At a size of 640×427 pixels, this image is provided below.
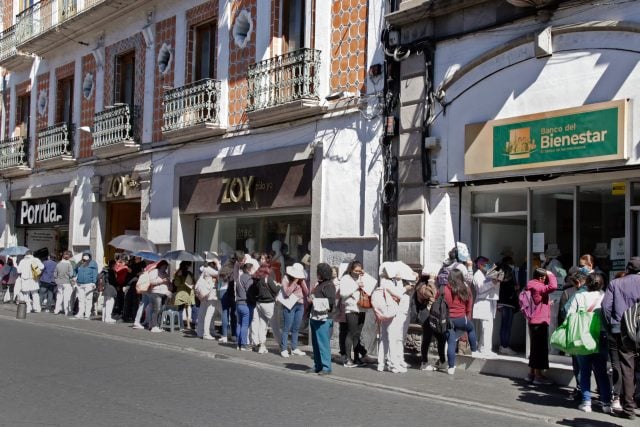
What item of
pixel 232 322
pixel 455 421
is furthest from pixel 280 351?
pixel 455 421

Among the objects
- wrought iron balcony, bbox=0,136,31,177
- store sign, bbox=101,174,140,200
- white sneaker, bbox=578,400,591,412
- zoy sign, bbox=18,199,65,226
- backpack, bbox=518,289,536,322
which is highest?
wrought iron balcony, bbox=0,136,31,177

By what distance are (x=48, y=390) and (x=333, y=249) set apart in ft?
23.7

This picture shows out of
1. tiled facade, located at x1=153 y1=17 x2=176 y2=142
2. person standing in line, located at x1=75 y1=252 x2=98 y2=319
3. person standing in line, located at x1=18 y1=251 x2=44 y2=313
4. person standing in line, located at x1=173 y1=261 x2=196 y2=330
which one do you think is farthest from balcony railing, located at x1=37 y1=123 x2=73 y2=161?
person standing in line, located at x1=173 y1=261 x2=196 y2=330

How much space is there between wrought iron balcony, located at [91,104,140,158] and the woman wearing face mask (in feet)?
33.4

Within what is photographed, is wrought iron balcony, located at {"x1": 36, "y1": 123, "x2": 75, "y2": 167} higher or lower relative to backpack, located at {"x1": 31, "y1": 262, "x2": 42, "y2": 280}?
higher

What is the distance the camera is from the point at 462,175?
13.7 m

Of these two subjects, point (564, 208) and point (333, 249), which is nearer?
point (564, 208)

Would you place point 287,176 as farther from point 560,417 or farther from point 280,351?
point 560,417

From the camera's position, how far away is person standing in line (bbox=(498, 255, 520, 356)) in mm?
13281

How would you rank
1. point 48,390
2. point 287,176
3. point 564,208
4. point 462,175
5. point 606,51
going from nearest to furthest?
point 48,390 < point 606,51 < point 564,208 < point 462,175 < point 287,176

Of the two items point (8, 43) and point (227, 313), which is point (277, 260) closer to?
point (227, 313)

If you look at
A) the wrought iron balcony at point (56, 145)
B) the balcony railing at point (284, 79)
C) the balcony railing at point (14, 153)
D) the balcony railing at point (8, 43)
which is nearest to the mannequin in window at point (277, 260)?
the balcony railing at point (284, 79)

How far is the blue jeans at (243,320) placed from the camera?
14.8 m

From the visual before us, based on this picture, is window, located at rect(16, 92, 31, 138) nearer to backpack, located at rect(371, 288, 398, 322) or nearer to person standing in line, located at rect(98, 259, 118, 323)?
person standing in line, located at rect(98, 259, 118, 323)
